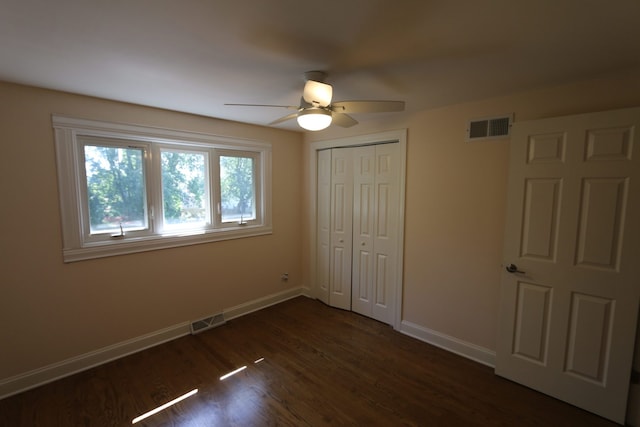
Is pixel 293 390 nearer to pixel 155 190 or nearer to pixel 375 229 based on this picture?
pixel 375 229

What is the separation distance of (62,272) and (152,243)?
0.67m

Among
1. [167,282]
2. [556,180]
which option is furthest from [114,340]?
[556,180]

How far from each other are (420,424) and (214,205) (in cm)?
276

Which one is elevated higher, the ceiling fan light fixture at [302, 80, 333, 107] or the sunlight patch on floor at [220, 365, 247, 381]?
the ceiling fan light fixture at [302, 80, 333, 107]

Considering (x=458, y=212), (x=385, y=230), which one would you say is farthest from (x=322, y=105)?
(x=385, y=230)

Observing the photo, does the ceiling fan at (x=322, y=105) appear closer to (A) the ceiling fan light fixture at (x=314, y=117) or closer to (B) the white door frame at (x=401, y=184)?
(A) the ceiling fan light fixture at (x=314, y=117)

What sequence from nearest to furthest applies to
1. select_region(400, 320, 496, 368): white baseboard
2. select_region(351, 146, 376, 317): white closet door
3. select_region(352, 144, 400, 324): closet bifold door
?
select_region(400, 320, 496, 368): white baseboard
select_region(352, 144, 400, 324): closet bifold door
select_region(351, 146, 376, 317): white closet door

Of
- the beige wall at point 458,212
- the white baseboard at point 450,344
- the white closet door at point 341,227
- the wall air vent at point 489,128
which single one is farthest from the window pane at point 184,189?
the wall air vent at point 489,128

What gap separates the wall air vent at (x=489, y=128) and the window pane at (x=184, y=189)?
108 inches

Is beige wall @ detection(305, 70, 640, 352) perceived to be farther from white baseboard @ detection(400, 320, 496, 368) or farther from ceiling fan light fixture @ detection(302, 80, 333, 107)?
ceiling fan light fixture @ detection(302, 80, 333, 107)

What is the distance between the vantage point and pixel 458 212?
2625 millimetres

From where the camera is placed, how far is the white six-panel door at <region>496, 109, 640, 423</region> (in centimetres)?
183

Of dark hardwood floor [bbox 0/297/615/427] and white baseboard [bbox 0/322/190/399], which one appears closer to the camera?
dark hardwood floor [bbox 0/297/615/427]

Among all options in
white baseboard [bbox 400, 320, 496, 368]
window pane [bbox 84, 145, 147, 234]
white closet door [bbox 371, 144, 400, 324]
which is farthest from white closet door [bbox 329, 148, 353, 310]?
window pane [bbox 84, 145, 147, 234]
